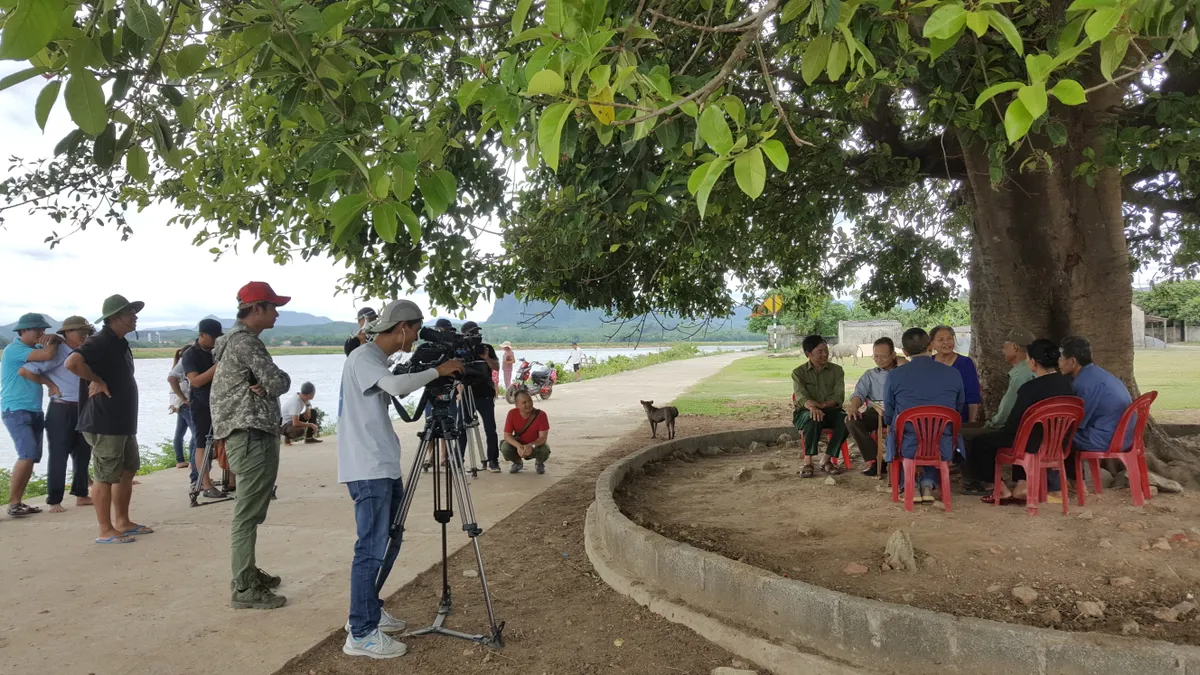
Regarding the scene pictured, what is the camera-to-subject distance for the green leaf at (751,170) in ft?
5.89

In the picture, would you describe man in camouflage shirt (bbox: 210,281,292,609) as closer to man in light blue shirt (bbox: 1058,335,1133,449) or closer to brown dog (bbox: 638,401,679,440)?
man in light blue shirt (bbox: 1058,335,1133,449)

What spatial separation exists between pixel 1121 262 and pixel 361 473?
604cm

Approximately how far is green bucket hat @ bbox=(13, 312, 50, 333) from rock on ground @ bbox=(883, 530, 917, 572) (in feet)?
23.5

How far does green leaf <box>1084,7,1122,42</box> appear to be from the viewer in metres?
1.54

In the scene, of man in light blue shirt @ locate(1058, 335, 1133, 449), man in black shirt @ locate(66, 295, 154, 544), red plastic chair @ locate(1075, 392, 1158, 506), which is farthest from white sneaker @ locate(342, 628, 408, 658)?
man in light blue shirt @ locate(1058, 335, 1133, 449)

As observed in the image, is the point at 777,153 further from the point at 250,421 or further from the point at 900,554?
the point at 250,421

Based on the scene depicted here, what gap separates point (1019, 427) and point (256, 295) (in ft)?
16.1

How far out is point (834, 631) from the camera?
124 inches

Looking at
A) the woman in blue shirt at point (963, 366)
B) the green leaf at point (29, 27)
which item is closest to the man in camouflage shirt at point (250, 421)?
the green leaf at point (29, 27)

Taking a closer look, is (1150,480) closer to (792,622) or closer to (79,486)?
(792,622)

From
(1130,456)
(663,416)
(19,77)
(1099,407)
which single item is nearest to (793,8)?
(19,77)

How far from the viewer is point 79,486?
652 centimetres

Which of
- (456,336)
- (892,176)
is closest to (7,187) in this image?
(456,336)

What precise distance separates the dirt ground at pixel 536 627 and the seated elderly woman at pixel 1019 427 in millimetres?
2908
